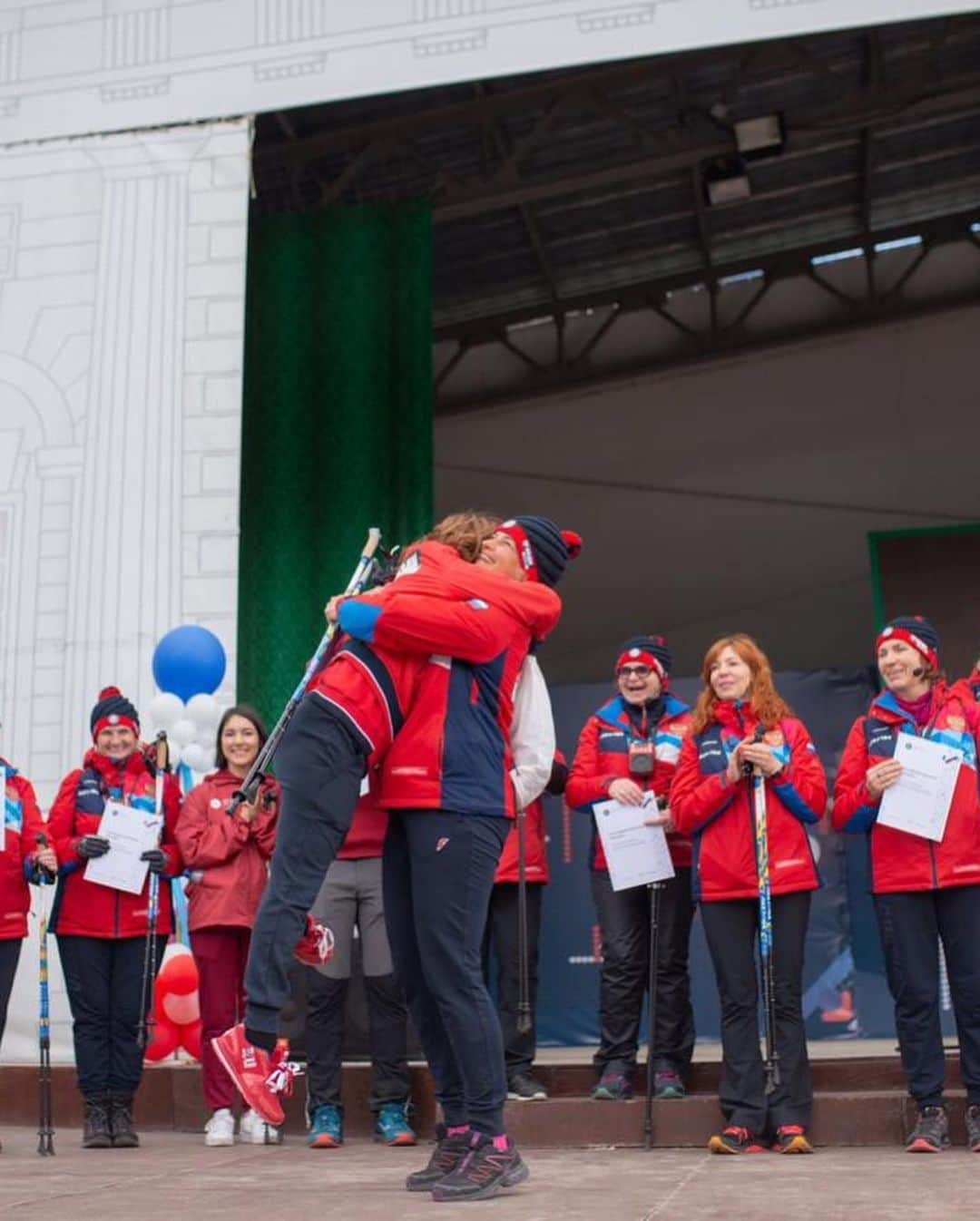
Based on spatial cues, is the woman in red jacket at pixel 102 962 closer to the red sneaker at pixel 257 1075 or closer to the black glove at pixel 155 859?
the black glove at pixel 155 859

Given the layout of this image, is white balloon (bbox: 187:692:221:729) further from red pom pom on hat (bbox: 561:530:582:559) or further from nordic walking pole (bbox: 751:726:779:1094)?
red pom pom on hat (bbox: 561:530:582:559)

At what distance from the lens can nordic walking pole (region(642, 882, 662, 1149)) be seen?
157 inches

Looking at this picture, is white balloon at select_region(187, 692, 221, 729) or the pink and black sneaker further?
white balloon at select_region(187, 692, 221, 729)

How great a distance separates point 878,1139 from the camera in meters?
3.99

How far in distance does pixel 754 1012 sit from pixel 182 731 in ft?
7.78

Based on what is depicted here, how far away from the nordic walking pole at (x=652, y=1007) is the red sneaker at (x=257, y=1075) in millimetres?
1544


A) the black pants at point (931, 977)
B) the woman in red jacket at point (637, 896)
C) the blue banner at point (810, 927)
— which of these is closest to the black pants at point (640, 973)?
the woman in red jacket at point (637, 896)

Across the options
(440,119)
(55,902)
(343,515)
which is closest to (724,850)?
(55,902)

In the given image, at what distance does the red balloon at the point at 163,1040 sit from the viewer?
5.10 meters

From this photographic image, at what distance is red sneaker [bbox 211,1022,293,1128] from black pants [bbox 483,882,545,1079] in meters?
1.75

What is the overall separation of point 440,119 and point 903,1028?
5.53m

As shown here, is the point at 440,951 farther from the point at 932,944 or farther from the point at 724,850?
the point at 932,944

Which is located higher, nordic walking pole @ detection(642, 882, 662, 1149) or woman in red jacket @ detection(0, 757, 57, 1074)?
woman in red jacket @ detection(0, 757, 57, 1074)

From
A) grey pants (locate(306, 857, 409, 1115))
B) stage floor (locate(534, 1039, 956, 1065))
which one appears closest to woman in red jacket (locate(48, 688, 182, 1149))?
grey pants (locate(306, 857, 409, 1115))
